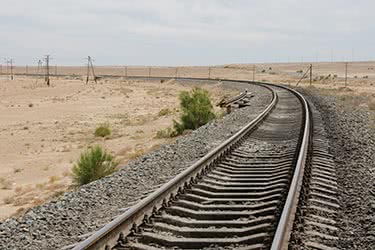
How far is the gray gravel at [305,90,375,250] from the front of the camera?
7.04 meters

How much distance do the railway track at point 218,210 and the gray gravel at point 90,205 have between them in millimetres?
639

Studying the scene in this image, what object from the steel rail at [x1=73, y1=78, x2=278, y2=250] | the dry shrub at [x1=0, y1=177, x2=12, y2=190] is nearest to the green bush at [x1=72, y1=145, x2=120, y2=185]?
the dry shrub at [x1=0, y1=177, x2=12, y2=190]

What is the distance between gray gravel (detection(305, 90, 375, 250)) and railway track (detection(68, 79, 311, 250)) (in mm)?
731

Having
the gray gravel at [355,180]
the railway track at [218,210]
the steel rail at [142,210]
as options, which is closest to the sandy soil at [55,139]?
the steel rail at [142,210]

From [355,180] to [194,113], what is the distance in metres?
15.9

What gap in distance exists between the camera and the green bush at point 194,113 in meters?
24.9

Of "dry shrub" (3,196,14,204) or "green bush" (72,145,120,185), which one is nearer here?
"dry shrub" (3,196,14,204)

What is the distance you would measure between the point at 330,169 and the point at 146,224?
Answer: 5.22 meters

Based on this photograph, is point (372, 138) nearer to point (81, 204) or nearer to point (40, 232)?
point (81, 204)

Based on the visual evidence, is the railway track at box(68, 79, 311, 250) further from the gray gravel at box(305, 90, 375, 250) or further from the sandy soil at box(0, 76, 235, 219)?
the sandy soil at box(0, 76, 235, 219)

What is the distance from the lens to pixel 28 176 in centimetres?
1872

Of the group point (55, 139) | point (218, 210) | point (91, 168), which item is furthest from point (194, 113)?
point (218, 210)

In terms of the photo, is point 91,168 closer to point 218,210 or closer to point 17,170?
point 17,170

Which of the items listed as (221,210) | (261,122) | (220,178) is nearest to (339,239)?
(221,210)
